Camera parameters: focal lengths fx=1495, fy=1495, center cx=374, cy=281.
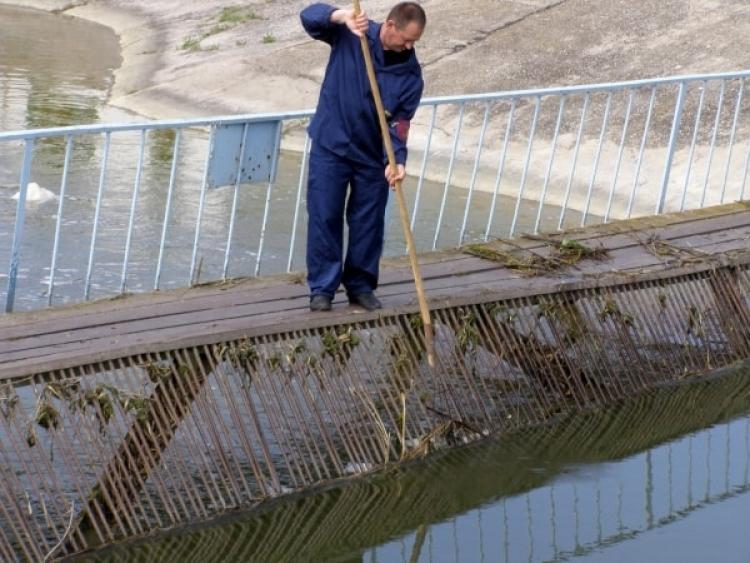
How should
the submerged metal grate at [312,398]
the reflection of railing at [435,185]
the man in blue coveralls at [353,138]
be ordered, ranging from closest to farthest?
the submerged metal grate at [312,398], the man in blue coveralls at [353,138], the reflection of railing at [435,185]

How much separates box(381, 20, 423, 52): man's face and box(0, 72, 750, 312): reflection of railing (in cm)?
167

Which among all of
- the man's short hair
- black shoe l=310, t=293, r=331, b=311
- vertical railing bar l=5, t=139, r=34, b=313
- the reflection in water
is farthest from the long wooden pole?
vertical railing bar l=5, t=139, r=34, b=313

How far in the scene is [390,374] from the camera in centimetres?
718

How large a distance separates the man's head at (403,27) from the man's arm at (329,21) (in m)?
0.14

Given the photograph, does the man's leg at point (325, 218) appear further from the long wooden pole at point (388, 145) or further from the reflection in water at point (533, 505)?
the reflection in water at point (533, 505)

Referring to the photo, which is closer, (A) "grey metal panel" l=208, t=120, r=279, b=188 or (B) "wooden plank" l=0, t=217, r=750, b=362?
(B) "wooden plank" l=0, t=217, r=750, b=362

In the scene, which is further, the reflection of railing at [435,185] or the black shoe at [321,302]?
the reflection of railing at [435,185]

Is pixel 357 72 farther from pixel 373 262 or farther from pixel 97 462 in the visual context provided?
pixel 97 462

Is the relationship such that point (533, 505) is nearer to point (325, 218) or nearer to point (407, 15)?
point (325, 218)

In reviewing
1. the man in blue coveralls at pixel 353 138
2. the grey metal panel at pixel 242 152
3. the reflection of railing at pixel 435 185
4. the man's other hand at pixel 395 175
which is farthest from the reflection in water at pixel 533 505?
the reflection of railing at pixel 435 185

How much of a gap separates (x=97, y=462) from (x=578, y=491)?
2294 millimetres

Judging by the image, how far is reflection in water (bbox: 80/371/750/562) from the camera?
6.45 m

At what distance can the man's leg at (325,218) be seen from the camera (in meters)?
6.91

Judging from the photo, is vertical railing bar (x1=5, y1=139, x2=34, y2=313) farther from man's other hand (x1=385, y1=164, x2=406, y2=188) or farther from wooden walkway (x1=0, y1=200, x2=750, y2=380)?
man's other hand (x1=385, y1=164, x2=406, y2=188)
